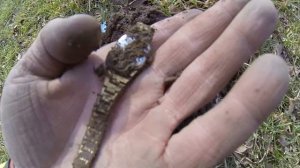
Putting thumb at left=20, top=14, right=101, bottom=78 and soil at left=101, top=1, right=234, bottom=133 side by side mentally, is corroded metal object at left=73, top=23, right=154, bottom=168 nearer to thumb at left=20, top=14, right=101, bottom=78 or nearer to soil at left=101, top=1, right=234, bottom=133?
thumb at left=20, top=14, right=101, bottom=78

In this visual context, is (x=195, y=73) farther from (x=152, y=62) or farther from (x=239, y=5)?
(x=239, y=5)

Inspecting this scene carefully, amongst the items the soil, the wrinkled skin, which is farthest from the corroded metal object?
the soil

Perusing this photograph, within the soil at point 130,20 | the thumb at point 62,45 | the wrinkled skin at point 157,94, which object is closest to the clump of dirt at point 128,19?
the soil at point 130,20

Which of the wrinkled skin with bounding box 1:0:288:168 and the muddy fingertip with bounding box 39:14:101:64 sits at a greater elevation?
the muddy fingertip with bounding box 39:14:101:64

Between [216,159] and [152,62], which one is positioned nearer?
[216,159]

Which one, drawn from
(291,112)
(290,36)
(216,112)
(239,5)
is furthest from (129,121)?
(290,36)

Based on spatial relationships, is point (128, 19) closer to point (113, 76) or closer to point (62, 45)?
point (113, 76)

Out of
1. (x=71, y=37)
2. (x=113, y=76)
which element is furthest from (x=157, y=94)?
(x=71, y=37)

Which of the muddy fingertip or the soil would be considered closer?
the muddy fingertip
